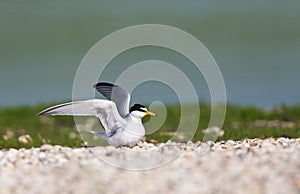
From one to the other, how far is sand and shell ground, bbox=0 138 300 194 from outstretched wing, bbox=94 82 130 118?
725mm

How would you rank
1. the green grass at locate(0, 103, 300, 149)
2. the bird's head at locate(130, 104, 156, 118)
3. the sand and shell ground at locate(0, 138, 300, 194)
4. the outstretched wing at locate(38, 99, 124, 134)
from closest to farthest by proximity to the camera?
the sand and shell ground at locate(0, 138, 300, 194) → the outstretched wing at locate(38, 99, 124, 134) → the bird's head at locate(130, 104, 156, 118) → the green grass at locate(0, 103, 300, 149)

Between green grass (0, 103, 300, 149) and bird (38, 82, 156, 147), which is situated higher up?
bird (38, 82, 156, 147)

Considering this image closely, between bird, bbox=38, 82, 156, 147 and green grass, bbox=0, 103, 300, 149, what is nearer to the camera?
bird, bbox=38, 82, 156, 147

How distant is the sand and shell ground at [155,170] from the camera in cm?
887

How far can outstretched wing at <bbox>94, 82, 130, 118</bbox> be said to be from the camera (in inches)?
428

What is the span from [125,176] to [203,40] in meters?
21.7

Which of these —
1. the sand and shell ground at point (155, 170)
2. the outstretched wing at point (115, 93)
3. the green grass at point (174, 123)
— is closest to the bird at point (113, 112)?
the outstretched wing at point (115, 93)

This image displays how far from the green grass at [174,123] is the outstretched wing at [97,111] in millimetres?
3568

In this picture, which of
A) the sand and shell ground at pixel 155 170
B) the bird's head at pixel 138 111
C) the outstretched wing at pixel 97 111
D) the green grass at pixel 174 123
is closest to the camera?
the sand and shell ground at pixel 155 170

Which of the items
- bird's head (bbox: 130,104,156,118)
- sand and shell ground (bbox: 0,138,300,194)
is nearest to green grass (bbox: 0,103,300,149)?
bird's head (bbox: 130,104,156,118)

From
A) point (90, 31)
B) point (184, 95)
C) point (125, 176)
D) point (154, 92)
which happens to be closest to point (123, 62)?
point (154, 92)

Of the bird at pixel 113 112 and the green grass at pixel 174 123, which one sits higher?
the bird at pixel 113 112

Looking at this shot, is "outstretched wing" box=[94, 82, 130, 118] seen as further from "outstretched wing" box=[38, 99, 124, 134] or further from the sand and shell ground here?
the sand and shell ground

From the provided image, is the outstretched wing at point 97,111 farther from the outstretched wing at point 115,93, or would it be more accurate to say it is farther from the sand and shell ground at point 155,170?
the sand and shell ground at point 155,170
